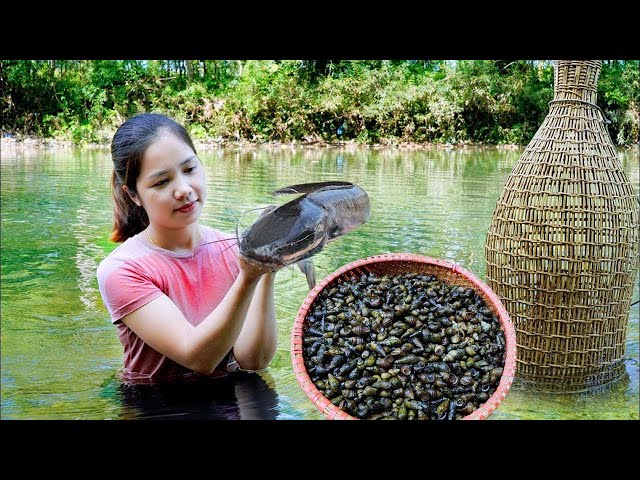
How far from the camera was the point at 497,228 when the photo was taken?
9.45ft

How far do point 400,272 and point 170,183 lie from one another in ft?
2.70

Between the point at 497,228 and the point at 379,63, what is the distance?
8.78ft

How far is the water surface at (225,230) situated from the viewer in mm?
2750

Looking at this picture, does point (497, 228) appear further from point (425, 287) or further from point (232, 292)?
point (232, 292)

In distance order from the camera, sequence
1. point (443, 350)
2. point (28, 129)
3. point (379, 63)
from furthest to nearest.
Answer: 1. point (379, 63)
2. point (28, 129)
3. point (443, 350)

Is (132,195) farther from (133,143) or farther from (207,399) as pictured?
(207,399)

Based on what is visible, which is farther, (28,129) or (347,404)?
(28,129)

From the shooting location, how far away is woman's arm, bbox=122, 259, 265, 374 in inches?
73.9

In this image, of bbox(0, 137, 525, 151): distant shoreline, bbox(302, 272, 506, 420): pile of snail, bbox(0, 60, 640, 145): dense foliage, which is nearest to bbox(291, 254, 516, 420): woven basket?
bbox(302, 272, 506, 420): pile of snail

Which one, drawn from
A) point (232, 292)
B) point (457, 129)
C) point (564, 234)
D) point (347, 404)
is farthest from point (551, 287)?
point (457, 129)

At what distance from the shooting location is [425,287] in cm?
238

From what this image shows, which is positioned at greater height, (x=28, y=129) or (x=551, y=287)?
(x=28, y=129)

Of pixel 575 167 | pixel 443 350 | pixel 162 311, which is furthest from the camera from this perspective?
pixel 575 167

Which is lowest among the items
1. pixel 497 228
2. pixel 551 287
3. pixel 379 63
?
pixel 551 287
